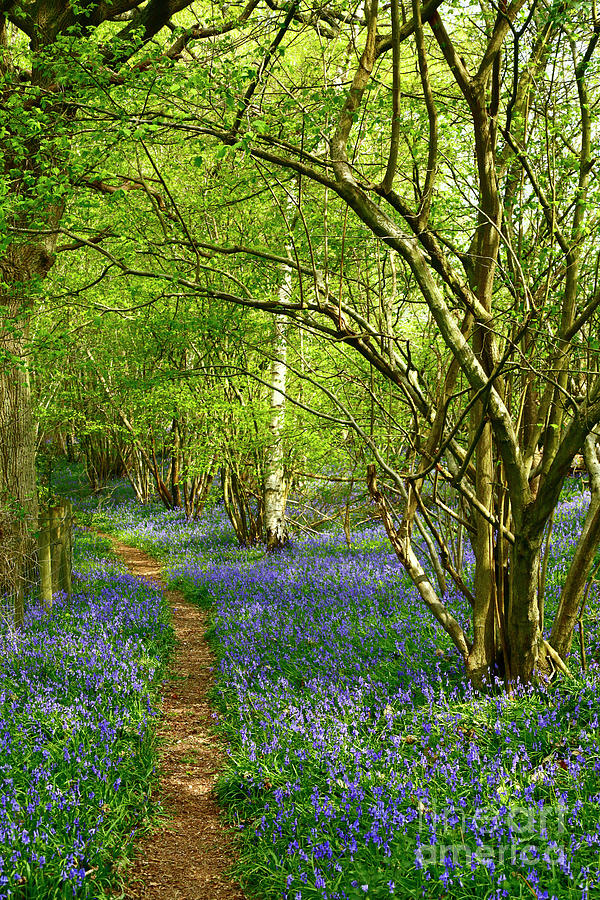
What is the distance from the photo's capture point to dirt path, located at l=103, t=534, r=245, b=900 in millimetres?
4305

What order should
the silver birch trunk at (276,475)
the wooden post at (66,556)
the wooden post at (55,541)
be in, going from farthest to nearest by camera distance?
the silver birch trunk at (276,475) → the wooden post at (66,556) → the wooden post at (55,541)

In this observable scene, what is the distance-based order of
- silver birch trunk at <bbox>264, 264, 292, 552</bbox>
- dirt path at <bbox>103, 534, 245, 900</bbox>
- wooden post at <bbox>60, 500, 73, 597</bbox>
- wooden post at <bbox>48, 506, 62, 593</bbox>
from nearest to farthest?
dirt path at <bbox>103, 534, 245, 900</bbox> < wooden post at <bbox>48, 506, 62, 593</bbox> < wooden post at <bbox>60, 500, 73, 597</bbox> < silver birch trunk at <bbox>264, 264, 292, 552</bbox>

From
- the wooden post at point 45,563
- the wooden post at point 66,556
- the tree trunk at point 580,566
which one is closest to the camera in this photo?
the tree trunk at point 580,566

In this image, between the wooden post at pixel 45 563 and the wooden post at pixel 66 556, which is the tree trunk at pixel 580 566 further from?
the wooden post at pixel 66 556

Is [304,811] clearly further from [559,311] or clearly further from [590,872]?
[559,311]

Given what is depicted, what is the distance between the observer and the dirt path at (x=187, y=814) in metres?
4.30

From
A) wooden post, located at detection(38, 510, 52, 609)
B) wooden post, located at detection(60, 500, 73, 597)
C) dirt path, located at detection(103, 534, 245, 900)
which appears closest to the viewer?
dirt path, located at detection(103, 534, 245, 900)

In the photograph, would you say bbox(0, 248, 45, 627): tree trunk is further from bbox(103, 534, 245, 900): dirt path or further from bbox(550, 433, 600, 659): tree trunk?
bbox(550, 433, 600, 659): tree trunk

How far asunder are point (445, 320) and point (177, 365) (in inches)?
490

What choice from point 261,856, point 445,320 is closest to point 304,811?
point 261,856

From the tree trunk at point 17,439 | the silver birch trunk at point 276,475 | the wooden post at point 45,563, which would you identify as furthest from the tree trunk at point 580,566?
the silver birch trunk at point 276,475

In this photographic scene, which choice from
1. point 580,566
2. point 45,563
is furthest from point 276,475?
point 580,566

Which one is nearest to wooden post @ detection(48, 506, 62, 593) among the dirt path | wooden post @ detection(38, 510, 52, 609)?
wooden post @ detection(38, 510, 52, 609)

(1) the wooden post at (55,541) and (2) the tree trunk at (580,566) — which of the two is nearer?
(2) the tree trunk at (580,566)
